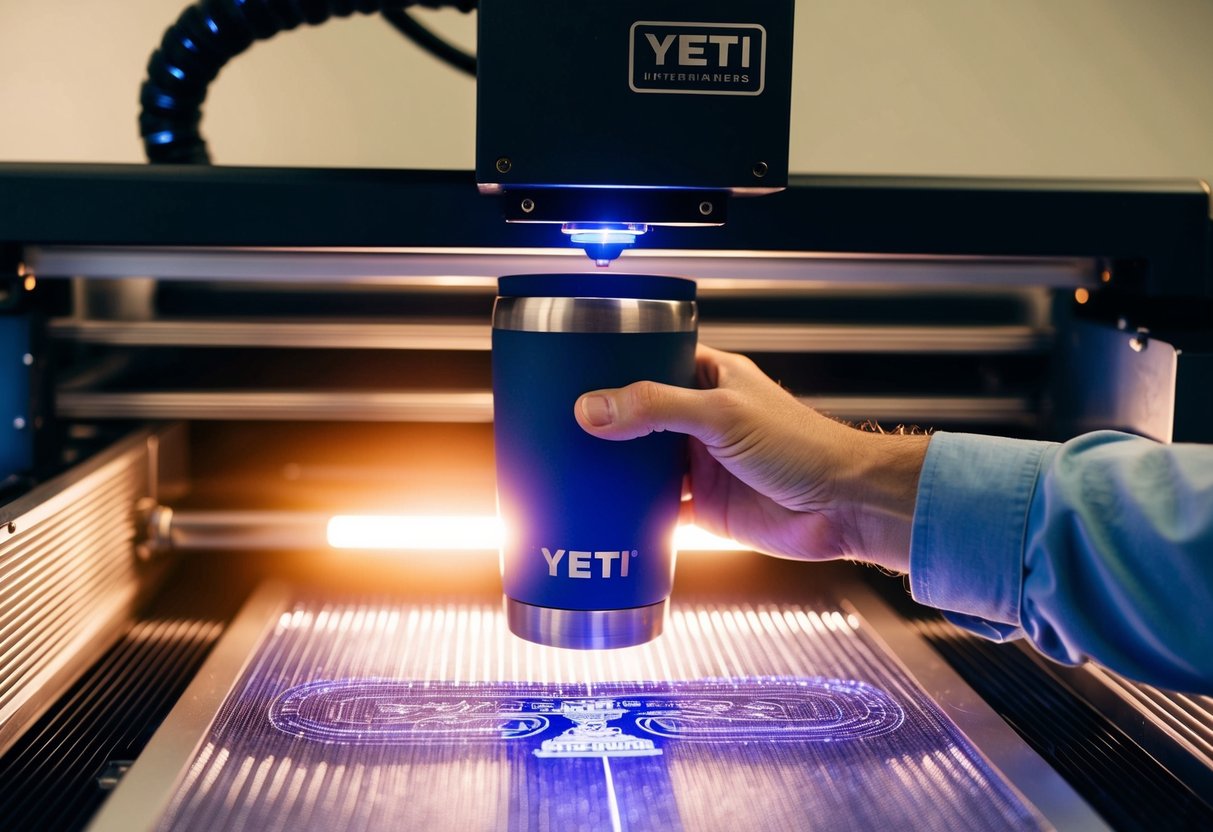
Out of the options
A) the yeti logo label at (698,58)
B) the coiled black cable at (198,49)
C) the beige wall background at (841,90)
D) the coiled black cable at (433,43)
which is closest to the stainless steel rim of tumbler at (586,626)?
the yeti logo label at (698,58)

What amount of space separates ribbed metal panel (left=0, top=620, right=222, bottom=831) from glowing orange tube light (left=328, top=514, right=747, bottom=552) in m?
0.15

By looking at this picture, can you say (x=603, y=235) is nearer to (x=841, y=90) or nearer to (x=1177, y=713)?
(x=1177, y=713)

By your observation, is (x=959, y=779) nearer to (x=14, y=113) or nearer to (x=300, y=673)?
(x=300, y=673)

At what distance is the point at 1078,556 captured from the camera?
696 millimetres

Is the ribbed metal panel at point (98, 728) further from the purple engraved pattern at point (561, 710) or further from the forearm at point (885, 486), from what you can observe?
the forearm at point (885, 486)

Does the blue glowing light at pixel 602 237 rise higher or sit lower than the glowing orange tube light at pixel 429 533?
higher

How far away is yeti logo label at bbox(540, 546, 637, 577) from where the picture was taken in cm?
66

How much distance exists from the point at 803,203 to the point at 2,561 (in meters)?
0.63

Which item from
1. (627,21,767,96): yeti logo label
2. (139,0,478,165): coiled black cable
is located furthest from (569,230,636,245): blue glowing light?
(139,0,478,165): coiled black cable

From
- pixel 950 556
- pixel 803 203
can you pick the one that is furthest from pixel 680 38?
pixel 950 556

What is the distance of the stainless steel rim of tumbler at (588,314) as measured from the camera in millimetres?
624

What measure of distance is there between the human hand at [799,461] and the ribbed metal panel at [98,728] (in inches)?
17.0

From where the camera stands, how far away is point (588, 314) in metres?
0.62

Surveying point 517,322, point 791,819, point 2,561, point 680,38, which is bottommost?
point 791,819
